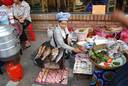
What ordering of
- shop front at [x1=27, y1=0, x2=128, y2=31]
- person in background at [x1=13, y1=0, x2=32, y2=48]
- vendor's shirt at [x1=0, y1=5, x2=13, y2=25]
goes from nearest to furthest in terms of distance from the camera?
vendor's shirt at [x1=0, y1=5, x2=13, y2=25] < person in background at [x1=13, y1=0, x2=32, y2=48] < shop front at [x1=27, y1=0, x2=128, y2=31]

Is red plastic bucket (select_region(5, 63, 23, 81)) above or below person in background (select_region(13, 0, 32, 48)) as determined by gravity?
below

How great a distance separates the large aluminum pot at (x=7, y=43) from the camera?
141 inches

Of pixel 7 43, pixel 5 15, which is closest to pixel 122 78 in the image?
pixel 7 43

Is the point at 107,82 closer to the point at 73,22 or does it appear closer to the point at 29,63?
the point at 29,63

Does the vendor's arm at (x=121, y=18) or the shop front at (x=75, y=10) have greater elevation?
the vendor's arm at (x=121, y=18)

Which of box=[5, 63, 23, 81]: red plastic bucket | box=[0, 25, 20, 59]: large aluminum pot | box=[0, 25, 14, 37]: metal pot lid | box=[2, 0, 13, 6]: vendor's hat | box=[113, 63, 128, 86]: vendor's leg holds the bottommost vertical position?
box=[5, 63, 23, 81]: red plastic bucket

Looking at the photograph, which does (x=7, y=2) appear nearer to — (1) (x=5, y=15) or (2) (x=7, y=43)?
(1) (x=5, y=15)

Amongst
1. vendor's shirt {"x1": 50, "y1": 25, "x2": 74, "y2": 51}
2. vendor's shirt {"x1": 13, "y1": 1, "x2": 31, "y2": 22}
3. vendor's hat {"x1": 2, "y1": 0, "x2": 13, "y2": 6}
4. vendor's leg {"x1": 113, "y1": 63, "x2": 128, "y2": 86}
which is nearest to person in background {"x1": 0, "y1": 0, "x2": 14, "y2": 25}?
vendor's hat {"x1": 2, "y1": 0, "x2": 13, "y2": 6}

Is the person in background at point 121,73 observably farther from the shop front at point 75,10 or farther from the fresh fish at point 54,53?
the shop front at point 75,10

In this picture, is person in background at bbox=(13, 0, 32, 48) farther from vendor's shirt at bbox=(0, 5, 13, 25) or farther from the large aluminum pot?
the large aluminum pot

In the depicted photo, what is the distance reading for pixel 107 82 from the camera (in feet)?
10.9

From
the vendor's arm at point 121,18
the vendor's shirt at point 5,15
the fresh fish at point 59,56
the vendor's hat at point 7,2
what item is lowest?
the fresh fish at point 59,56

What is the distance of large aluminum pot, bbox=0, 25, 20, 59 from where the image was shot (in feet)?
11.8

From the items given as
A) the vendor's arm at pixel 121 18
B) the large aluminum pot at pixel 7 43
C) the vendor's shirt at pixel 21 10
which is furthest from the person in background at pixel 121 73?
the vendor's shirt at pixel 21 10
